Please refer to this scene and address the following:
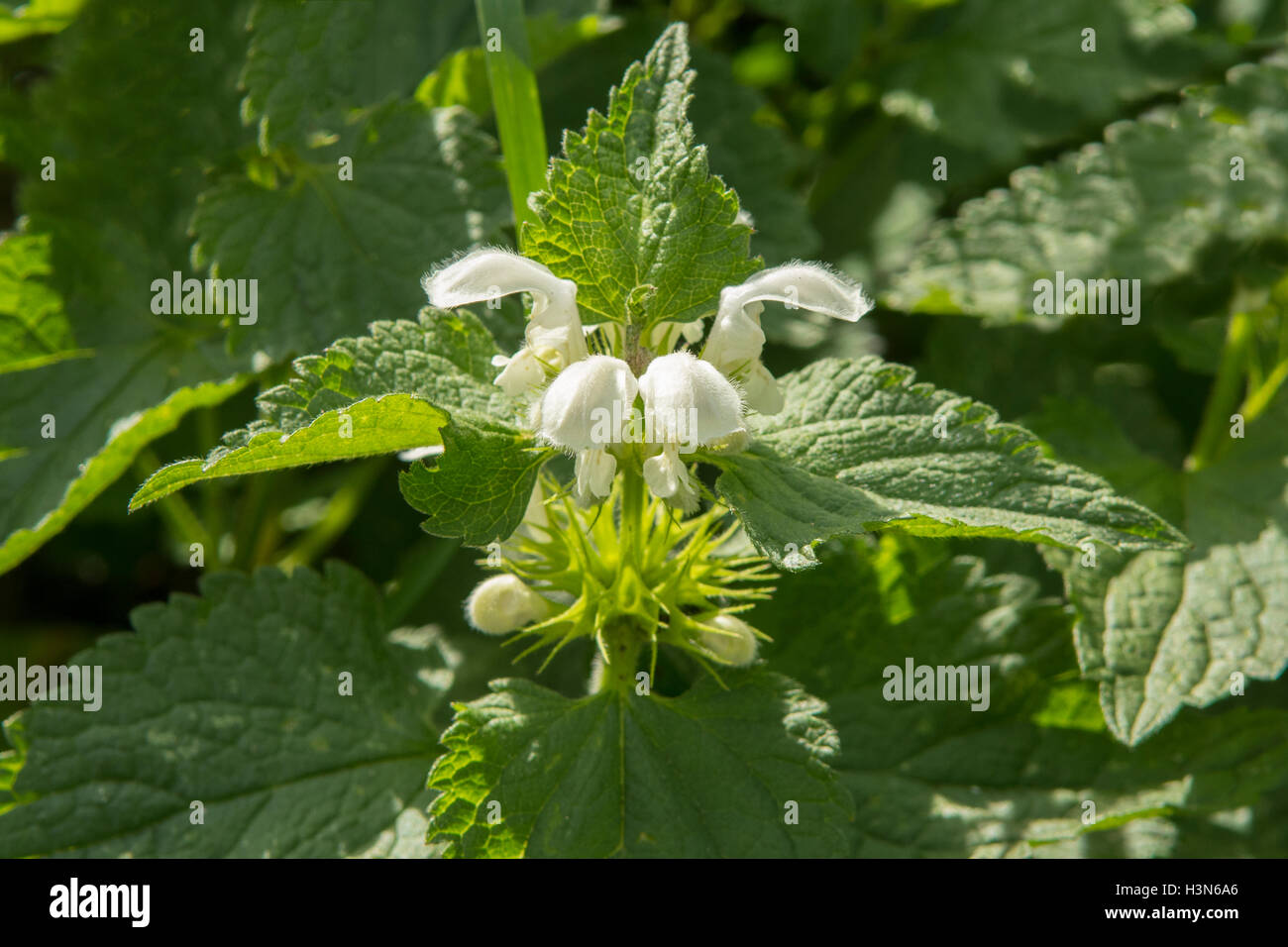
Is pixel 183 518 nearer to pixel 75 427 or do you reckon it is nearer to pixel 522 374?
pixel 75 427

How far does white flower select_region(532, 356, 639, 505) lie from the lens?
108 cm

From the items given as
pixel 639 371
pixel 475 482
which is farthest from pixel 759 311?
pixel 475 482

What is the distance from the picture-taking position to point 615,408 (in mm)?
1088

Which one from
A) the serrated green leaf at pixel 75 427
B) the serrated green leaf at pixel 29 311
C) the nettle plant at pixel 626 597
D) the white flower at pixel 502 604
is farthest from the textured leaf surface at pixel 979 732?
the serrated green leaf at pixel 29 311

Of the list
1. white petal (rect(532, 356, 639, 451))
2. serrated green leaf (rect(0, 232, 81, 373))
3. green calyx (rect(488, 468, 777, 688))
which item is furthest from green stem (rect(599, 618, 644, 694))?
serrated green leaf (rect(0, 232, 81, 373))

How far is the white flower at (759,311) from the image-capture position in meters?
1.21

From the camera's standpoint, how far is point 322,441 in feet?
3.68

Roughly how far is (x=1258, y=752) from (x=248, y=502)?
1933 mm

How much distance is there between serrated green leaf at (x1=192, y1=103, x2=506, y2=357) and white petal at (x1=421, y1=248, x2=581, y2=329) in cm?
53

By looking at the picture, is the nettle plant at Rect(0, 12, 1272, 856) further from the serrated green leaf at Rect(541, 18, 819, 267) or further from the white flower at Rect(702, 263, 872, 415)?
the serrated green leaf at Rect(541, 18, 819, 267)

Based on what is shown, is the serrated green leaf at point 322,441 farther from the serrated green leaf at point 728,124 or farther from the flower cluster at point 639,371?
the serrated green leaf at point 728,124

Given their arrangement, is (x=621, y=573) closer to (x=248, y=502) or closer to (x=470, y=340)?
(x=470, y=340)

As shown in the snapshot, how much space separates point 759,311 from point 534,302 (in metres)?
0.25
